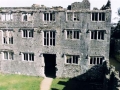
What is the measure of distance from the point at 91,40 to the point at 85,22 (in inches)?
108

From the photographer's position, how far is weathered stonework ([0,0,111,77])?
96.4 feet

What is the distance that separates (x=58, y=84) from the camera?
28547 millimetres

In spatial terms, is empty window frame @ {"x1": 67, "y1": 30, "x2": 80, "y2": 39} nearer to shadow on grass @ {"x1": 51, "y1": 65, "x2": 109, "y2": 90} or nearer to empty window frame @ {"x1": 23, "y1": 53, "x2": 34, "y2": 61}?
shadow on grass @ {"x1": 51, "y1": 65, "x2": 109, "y2": 90}

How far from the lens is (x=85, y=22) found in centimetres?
2939

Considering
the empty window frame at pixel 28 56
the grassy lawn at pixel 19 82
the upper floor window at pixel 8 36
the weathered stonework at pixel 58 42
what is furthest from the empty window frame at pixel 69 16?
the grassy lawn at pixel 19 82

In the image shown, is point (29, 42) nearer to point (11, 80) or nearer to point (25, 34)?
point (25, 34)

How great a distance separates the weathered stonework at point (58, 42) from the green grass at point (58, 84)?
1106 millimetres

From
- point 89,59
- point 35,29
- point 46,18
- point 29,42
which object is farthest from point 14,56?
point 89,59

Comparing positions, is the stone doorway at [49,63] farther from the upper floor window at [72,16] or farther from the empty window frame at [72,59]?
the upper floor window at [72,16]

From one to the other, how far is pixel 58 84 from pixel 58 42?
626 cm

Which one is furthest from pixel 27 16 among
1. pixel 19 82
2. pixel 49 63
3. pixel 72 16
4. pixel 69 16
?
pixel 19 82

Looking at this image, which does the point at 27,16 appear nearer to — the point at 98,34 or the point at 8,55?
the point at 8,55

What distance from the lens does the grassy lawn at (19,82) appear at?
27.5 m

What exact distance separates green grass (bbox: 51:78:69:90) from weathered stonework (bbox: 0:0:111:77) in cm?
111
